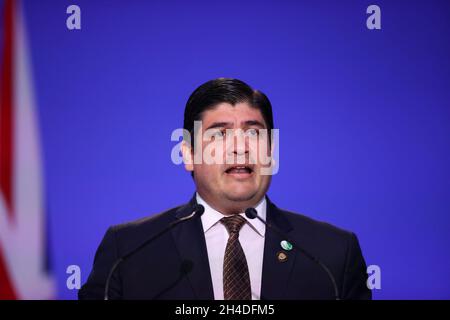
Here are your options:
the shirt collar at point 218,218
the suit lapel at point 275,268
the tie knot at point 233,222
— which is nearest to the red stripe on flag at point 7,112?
the shirt collar at point 218,218

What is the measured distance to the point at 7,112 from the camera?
256cm

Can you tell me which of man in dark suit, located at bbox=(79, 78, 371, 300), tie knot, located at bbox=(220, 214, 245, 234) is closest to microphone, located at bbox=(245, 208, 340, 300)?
man in dark suit, located at bbox=(79, 78, 371, 300)

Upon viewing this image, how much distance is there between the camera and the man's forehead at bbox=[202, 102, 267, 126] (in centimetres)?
210

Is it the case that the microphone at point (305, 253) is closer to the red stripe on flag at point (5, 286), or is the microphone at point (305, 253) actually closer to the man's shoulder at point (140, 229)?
the man's shoulder at point (140, 229)

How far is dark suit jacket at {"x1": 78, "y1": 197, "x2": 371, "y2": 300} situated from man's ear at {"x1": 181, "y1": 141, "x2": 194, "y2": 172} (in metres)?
0.19

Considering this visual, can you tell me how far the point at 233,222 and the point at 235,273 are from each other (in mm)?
216

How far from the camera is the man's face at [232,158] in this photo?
207 cm

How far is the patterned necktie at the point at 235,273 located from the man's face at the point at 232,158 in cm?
16

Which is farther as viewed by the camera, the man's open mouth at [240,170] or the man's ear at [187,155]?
the man's ear at [187,155]

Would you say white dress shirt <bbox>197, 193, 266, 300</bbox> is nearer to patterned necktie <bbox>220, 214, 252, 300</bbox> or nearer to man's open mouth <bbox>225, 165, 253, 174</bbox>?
patterned necktie <bbox>220, 214, 252, 300</bbox>

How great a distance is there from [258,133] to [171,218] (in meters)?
0.49

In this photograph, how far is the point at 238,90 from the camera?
215 centimetres

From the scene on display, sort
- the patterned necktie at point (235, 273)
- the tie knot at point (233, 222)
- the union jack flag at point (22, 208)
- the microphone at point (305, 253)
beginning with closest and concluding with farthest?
the microphone at point (305, 253) → the patterned necktie at point (235, 273) → the tie knot at point (233, 222) → the union jack flag at point (22, 208)

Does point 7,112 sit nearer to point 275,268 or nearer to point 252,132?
point 252,132
